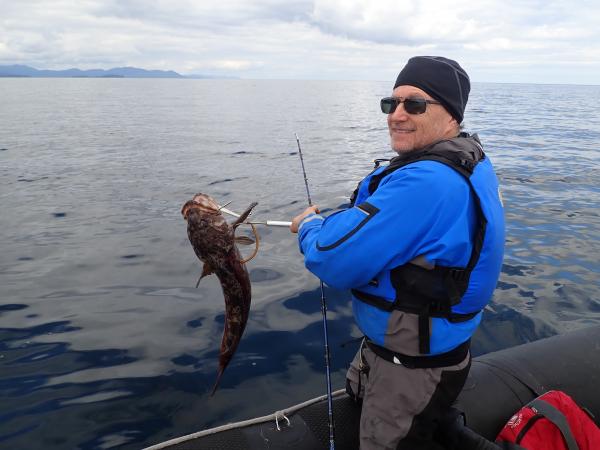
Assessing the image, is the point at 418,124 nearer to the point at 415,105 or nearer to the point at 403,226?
the point at 415,105

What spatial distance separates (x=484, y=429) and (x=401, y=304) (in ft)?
6.05

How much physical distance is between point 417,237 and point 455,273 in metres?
0.46

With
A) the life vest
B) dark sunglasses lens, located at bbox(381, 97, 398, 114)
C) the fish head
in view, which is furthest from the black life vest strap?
dark sunglasses lens, located at bbox(381, 97, 398, 114)

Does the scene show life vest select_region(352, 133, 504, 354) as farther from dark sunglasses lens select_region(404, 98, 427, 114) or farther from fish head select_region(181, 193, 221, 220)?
fish head select_region(181, 193, 221, 220)

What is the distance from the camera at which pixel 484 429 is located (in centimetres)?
412

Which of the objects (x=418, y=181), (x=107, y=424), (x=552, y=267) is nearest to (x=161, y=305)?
(x=107, y=424)

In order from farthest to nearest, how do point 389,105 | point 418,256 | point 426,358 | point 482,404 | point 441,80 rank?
1. point 482,404
2. point 389,105
3. point 441,80
4. point 426,358
5. point 418,256

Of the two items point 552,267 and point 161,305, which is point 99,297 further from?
point 552,267

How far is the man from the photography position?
2990mm

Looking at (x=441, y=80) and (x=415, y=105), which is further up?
(x=441, y=80)

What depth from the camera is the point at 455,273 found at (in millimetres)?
3195

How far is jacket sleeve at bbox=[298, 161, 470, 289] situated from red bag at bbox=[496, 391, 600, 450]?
1.69 m

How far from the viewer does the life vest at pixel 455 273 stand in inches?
124

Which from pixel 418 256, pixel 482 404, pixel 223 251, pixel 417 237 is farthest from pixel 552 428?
pixel 223 251
